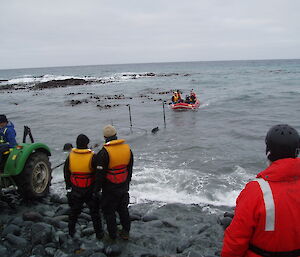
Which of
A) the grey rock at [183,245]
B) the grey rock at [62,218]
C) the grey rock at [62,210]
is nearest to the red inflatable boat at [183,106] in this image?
the grey rock at [62,210]

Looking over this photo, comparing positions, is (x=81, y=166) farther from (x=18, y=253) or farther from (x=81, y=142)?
(x=18, y=253)

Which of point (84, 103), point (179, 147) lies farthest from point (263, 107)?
point (84, 103)

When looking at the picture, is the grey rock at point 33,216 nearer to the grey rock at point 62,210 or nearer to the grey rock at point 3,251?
the grey rock at point 62,210

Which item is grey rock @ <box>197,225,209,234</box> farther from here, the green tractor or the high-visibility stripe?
the high-visibility stripe

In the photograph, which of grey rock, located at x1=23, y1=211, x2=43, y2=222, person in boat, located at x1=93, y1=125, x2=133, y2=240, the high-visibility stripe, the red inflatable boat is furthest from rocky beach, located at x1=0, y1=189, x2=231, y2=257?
the red inflatable boat

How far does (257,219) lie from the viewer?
194 centimetres

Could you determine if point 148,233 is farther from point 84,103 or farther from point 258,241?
point 84,103

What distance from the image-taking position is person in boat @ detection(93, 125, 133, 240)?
411 cm

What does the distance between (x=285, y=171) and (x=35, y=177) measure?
16.5 ft

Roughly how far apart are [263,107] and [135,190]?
17.9m

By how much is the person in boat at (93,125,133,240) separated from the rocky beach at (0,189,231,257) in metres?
0.48

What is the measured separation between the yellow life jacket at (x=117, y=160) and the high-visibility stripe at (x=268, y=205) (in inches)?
101

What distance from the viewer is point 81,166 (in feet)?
13.9

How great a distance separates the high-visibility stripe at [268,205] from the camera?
74.9 inches
